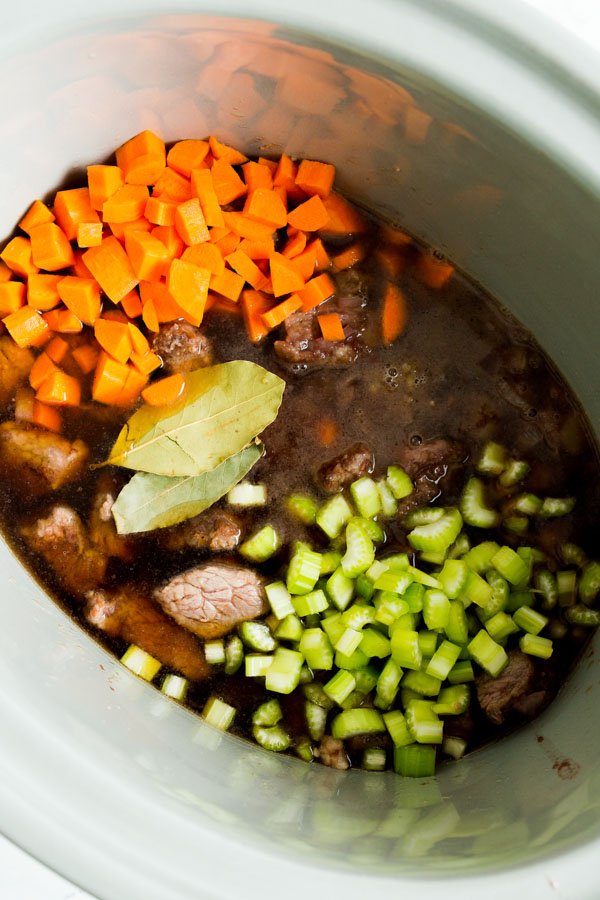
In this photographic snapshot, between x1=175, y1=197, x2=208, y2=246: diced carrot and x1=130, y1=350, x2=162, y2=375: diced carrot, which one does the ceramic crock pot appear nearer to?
x1=175, y1=197, x2=208, y2=246: diced carrot

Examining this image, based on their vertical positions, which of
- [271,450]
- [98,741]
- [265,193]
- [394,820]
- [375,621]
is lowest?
[98,741]

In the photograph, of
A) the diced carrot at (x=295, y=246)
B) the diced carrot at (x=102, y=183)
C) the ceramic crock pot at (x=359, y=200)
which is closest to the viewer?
the ceramic crock pot at (x=359, y=200)

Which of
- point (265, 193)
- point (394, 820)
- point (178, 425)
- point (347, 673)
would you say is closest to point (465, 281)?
point (265, 193)

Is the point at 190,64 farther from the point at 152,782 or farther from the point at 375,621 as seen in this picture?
the point at 152,782

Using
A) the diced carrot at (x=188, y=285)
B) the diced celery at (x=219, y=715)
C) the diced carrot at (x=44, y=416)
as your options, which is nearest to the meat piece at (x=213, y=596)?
the diced celery at (x=219, y=715)

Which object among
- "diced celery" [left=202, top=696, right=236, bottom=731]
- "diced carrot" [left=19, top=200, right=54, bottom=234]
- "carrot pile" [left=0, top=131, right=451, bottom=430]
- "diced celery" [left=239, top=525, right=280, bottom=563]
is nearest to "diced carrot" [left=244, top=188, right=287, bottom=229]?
"carrot pile" [left=0, top=131, right=451, bottom=430]

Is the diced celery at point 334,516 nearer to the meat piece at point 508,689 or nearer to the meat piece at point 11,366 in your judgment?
the meat piece at point 508,689

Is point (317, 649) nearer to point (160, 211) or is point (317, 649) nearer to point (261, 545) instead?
point (261, 545)
